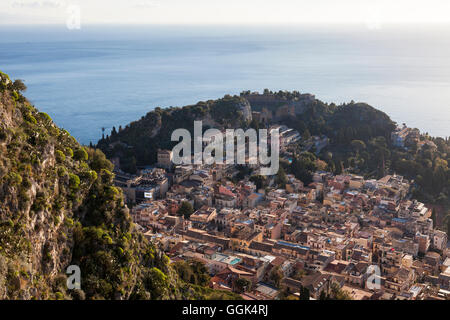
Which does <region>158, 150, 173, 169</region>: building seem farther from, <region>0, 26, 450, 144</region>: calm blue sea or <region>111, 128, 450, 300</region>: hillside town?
<region>0, 26, 450, 144</region>: calm blue sea

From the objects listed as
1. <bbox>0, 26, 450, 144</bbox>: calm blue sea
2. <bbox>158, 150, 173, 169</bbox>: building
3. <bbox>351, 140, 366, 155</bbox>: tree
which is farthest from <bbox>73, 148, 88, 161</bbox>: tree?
<bbox>0, 26, 450, 144</bbox>: calm blue sea

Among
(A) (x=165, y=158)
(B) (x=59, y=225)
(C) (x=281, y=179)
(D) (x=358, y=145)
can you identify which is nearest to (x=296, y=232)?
(C) (x=281, y=179)

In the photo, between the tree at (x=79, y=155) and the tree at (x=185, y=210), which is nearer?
the tree at (x=79, y=155)

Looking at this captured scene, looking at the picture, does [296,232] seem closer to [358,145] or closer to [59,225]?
[59,225]

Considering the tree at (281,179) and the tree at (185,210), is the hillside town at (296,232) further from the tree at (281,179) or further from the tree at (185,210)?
the tree at (281,179)

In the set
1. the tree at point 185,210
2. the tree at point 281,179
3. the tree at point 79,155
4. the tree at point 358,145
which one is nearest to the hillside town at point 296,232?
the tree at point 185,210

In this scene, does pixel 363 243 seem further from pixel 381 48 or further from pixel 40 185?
pixel 381 48
